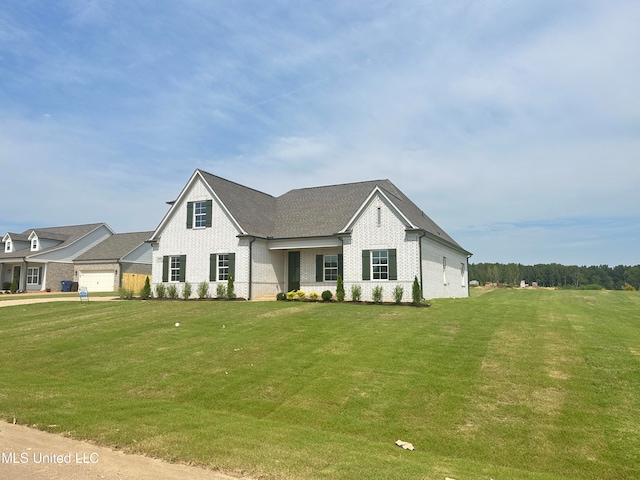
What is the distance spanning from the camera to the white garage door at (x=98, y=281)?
1614 inches

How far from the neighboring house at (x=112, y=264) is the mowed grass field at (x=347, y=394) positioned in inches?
1047

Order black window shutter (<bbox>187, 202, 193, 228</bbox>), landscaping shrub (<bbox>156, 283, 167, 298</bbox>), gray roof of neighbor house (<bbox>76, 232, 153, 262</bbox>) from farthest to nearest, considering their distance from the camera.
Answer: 1. gray roof of neighbor house (<bbox>76, 232, 153, 262</bbox>)
2. black window shutter (<bbox>187, 202, 193, 228</bbox>)
3. landscaping shrub (<bbox>156, 283, 167, 298</bbox>)

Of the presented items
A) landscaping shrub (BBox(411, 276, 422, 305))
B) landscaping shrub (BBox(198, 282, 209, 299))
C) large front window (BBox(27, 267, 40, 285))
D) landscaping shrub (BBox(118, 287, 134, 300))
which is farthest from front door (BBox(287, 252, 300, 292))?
large front window (BBox(27, 267, 40, 285))

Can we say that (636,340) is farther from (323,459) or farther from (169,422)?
(169,422)

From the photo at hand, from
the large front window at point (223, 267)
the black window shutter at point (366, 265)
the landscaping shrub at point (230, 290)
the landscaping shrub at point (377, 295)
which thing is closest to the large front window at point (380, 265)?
the black window shutter at point (366, 265)

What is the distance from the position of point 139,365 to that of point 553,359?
9748 mm

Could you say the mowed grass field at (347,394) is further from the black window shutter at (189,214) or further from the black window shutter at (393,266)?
the black window shutter at (189,214)

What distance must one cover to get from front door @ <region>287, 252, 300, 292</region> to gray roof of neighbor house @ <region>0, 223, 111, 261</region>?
89.2ft

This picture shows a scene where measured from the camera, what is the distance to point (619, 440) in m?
6.77

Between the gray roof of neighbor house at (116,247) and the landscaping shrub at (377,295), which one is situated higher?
the gray roof of neighbor house at (116,247)

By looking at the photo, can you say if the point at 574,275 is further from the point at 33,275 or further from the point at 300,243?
the point at 33,275

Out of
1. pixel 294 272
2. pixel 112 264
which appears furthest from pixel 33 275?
pixel 294 272

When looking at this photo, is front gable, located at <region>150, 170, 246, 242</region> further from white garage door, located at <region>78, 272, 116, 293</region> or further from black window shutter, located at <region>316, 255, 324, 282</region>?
white garage door, located at <region>78, 272, 116, 293</region>

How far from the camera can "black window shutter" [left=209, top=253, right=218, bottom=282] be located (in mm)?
25031
